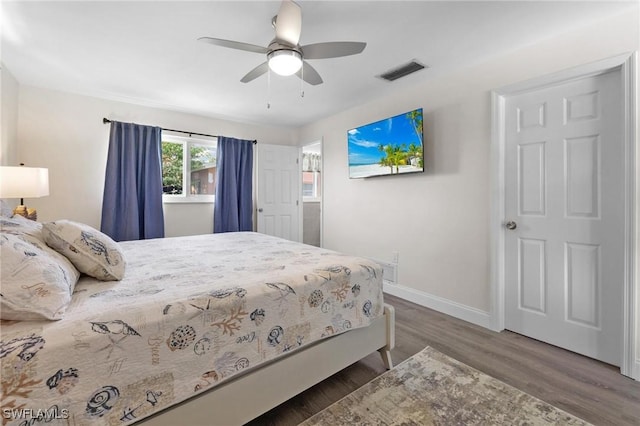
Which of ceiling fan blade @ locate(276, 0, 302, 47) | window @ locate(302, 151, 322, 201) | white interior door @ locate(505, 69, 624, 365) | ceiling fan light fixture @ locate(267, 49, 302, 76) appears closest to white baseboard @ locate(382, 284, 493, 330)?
white interior door @ locate(505, 69, 624, 365)

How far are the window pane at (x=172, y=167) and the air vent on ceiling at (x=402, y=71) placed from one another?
9.80 feet

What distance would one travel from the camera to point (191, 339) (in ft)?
3.67

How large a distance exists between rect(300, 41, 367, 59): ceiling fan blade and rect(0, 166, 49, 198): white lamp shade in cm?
239

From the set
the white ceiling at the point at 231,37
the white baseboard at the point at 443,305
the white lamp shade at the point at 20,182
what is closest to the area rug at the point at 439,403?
the white baseboard at the point at 443,305

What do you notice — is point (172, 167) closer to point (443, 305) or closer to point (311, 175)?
point (311, 175)

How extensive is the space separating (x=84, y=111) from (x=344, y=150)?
10.6 ft

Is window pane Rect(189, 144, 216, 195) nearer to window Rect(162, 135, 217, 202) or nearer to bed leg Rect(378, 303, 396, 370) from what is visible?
window Rect(162, 135, 217, 202)

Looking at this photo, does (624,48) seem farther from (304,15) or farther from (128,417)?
(128,417)

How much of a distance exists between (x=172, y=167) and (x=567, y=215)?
14.7 ft

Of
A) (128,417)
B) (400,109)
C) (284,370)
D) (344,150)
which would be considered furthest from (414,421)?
(344,150)

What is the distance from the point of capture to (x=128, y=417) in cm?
97

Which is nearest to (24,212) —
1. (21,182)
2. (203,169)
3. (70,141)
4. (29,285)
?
(21,182)

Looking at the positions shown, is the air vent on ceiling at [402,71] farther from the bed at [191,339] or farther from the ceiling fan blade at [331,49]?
the bed at [191,339]

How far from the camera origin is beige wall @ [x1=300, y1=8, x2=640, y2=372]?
2.12 m
